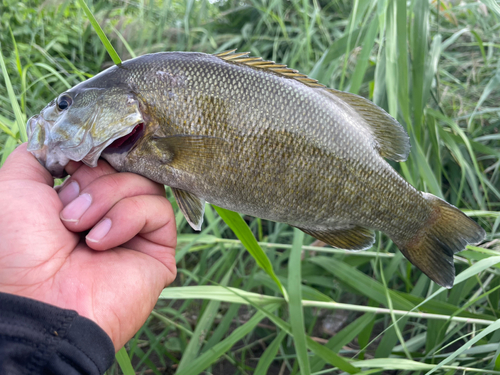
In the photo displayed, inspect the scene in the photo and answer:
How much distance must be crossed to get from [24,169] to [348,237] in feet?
3.07

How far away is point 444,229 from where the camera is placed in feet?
3.94

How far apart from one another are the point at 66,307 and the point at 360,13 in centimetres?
131

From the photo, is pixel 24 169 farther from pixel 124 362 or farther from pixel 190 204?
pixel 124 362

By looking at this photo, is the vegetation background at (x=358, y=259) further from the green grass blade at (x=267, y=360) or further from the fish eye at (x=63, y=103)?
the fish eye at (x=63, y=103)

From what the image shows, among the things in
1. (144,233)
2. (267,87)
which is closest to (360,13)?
(267,87)

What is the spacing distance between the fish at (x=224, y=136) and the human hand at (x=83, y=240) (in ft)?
0.20

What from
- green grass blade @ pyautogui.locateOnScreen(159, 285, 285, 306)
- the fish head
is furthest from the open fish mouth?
green grass blade @ pyautogui.locateOnScreen(159, 285, 285, 306)

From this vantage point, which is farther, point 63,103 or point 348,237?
point 348,237

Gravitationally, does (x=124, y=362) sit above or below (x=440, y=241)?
below

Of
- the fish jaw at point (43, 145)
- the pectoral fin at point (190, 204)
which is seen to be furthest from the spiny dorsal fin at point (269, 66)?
the fish jaw at point (43, 145)

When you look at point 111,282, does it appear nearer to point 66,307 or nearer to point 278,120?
point 66,307

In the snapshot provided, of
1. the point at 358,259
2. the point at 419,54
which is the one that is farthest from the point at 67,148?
the point at 358,259

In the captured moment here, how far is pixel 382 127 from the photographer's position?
1.17 metres

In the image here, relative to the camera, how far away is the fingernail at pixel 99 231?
970mm
